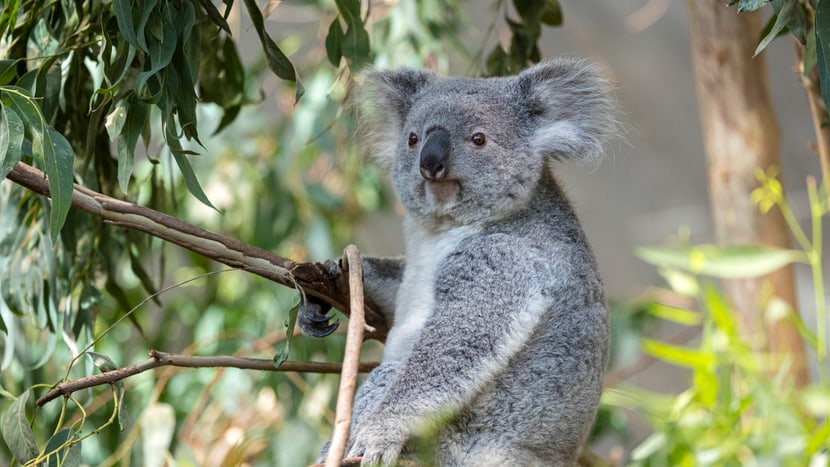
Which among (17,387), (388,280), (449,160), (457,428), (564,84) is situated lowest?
(17,387)

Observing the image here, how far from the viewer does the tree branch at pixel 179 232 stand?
164cm

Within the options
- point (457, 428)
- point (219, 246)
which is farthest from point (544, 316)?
point (219, 246)

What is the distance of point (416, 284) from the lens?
2.12 metres

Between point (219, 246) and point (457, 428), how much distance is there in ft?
2.01

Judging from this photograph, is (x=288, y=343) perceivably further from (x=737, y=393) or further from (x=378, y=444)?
(x=737, y=393)

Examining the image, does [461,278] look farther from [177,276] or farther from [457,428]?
[177,276]

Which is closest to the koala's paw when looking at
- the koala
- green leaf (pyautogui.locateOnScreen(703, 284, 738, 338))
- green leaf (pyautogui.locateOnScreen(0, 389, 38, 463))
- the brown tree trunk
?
the koala

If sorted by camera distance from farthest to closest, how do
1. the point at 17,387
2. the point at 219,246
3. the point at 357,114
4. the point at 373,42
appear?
1. the point at 373,42
2. the point at 17,387
3. the point at 357,114
4. the point at 219,246

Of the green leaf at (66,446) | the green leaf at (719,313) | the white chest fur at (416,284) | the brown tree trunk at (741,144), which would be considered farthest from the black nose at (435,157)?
the green leaf at (719,313)

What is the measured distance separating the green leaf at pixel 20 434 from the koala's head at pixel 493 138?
3.05 feet

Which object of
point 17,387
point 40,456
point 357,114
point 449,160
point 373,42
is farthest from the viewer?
point 373,42

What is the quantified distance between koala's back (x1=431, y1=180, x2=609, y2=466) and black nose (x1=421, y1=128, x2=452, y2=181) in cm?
18

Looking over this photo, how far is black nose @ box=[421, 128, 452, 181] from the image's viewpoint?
200 centimetres

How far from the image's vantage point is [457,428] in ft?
6.19
